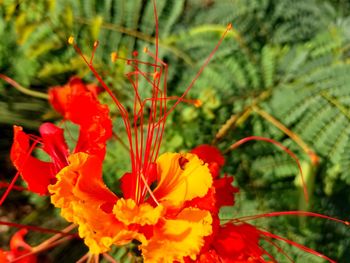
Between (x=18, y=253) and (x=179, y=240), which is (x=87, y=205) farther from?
(x=18, y=253)

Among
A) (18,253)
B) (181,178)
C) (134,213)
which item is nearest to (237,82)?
(181,178)

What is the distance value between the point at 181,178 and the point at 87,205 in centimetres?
22

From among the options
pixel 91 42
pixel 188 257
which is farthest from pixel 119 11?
pixel 188 257

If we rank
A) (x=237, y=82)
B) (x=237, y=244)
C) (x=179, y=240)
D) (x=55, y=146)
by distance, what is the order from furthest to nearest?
1. (x=237, y=82)
2. (x=55, y=146)
3. (x=237, y=244)
4. (x=179, y=240)

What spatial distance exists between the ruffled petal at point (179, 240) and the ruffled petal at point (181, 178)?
60 mm

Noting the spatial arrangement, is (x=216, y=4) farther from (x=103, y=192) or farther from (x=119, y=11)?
(x=103, y=192)

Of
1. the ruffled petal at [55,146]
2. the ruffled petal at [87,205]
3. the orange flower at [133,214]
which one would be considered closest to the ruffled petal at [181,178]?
the orange flower at [133,214]

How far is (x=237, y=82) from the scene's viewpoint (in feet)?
5.71

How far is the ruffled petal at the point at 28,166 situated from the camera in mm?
1188

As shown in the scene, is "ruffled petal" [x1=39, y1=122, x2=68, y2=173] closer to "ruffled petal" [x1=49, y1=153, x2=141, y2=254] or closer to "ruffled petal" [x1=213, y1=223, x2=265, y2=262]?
"ruffled petal" [x1=49, y1=153, x2=141, y2=254]

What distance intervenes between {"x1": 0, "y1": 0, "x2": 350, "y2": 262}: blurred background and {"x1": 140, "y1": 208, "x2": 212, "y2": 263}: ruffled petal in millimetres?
335

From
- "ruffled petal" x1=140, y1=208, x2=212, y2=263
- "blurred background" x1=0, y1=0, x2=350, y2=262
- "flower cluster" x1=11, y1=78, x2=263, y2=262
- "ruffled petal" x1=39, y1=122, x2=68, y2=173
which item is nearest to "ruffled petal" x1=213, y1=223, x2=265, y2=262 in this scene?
"flower cluster" x1=11, y1=78, x2=263, y2=262

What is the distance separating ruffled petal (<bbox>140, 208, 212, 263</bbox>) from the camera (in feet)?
3.56

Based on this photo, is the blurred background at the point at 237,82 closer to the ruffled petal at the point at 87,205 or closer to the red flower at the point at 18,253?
the red flower at the point at 18,253
